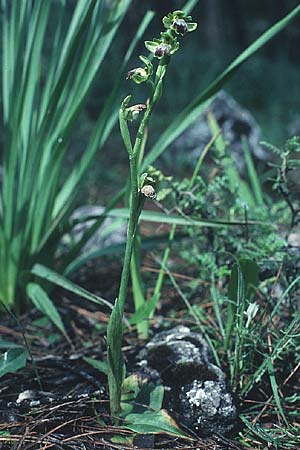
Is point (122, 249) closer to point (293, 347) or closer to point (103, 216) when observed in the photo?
point (103, 216)

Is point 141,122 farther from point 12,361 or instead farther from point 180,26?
point 12,361

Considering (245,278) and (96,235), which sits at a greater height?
(245,278)

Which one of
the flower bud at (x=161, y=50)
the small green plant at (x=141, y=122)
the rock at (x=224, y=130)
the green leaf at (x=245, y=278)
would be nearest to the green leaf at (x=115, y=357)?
the small green plant at (x=141, y=122)

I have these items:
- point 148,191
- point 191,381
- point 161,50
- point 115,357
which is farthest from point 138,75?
point 191,381

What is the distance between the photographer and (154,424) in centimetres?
99

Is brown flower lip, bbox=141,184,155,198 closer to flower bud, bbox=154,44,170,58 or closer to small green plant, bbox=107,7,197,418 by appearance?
small green plant, bbox=107,7,197,418

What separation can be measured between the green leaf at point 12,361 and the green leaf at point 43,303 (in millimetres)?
184

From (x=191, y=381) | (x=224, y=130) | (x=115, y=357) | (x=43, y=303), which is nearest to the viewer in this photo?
(x=115, y=357)

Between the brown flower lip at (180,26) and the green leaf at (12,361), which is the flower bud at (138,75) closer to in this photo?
the brown flower lip at (180,26)

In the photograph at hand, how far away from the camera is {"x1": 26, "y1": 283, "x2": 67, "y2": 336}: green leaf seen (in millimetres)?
1290

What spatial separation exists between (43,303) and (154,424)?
45 cm

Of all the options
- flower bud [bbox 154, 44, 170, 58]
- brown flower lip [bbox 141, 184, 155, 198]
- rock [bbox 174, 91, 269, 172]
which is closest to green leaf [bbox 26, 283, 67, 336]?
brown flower lip [bbox 141, 184, 155, 198]

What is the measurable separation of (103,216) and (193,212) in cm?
21

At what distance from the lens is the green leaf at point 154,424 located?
38.3 inches
